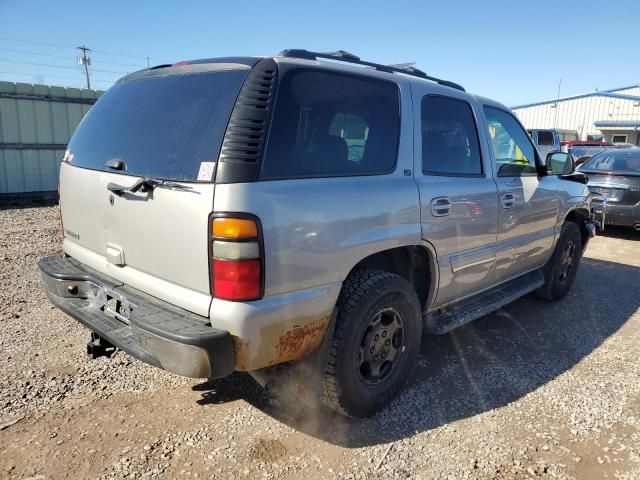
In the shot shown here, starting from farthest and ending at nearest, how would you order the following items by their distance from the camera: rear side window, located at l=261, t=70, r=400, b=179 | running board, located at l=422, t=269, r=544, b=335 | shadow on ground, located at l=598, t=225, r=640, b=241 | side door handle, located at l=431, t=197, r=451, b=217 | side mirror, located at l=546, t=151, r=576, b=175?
shadow on ground, located at l=598, t=225, r=640, b=241
side mirror, located at l=546, t=151, r=576, b=175
running board, located at l=422, t=269, r=544, b=335
side door handle, located at l=431, t=197, r=451, b=217
rear side window, located at l=261, t=70, r=400, b=179

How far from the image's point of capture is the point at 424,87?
3.10 m

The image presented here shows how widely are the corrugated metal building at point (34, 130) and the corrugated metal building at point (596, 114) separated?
117 ft

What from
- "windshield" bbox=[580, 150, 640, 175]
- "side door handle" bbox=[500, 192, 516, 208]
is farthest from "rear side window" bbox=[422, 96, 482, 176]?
"windshield" bbox=[580, 150, 640, 175]

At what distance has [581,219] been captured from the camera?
5160 millimetres

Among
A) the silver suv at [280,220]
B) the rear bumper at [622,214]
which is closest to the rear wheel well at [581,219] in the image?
the silver suv at [280,220]

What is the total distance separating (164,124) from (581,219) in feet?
15.2

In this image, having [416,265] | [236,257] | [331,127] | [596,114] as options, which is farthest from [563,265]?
[596,114]

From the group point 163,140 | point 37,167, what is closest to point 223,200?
point 163,140

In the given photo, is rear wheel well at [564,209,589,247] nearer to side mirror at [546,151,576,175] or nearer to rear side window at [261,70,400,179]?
side mirror at [546,151,576,175]

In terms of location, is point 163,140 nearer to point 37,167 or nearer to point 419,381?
point 419,381

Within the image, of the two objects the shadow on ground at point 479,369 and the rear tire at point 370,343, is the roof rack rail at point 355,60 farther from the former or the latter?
the shadow on ground at point 479,369

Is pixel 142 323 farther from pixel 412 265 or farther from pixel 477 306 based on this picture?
pixel 477 306

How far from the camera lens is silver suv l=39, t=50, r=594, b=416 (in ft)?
6.82

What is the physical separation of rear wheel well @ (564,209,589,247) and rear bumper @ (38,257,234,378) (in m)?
4.19
